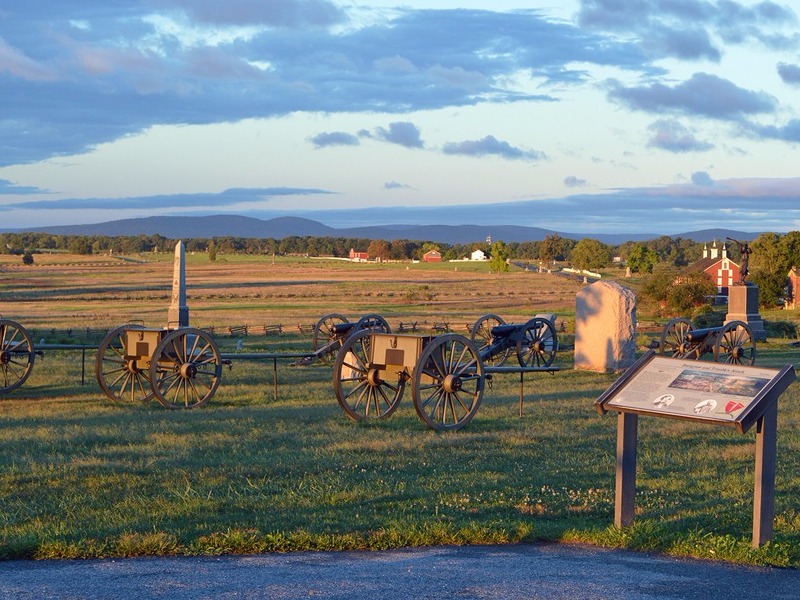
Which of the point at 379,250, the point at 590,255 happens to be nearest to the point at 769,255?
the point at 590,255

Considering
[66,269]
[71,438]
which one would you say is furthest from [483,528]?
[66,269]

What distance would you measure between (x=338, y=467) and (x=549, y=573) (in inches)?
144

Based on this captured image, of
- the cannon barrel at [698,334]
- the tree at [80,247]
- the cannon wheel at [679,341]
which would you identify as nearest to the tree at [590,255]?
the tree at [80,247]

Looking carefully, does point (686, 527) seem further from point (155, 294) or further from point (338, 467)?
Answer: point (155, 294)

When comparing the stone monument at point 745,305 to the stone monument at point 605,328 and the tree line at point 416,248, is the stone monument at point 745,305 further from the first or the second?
the tree line at point 416,248

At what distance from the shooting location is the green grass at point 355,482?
6.89 metres

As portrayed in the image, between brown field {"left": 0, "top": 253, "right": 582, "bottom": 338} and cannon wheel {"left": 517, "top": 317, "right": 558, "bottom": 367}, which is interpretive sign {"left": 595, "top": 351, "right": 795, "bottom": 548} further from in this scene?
brown field {"left": 0, "top": 253, "right": 582, "bottom": 338}

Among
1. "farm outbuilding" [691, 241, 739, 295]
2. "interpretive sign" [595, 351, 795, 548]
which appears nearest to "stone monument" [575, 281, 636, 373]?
"interpretive sign" [595, 351, 795, 548]

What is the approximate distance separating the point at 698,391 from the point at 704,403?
0.14m

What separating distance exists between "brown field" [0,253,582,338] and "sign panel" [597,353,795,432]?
2757cm

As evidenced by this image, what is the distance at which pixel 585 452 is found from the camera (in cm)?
1075

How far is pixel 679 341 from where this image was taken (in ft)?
74.7

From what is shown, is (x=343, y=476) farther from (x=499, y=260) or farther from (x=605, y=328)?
(x=499, y=260)

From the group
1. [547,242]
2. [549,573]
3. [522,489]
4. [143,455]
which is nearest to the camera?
[549,573]
